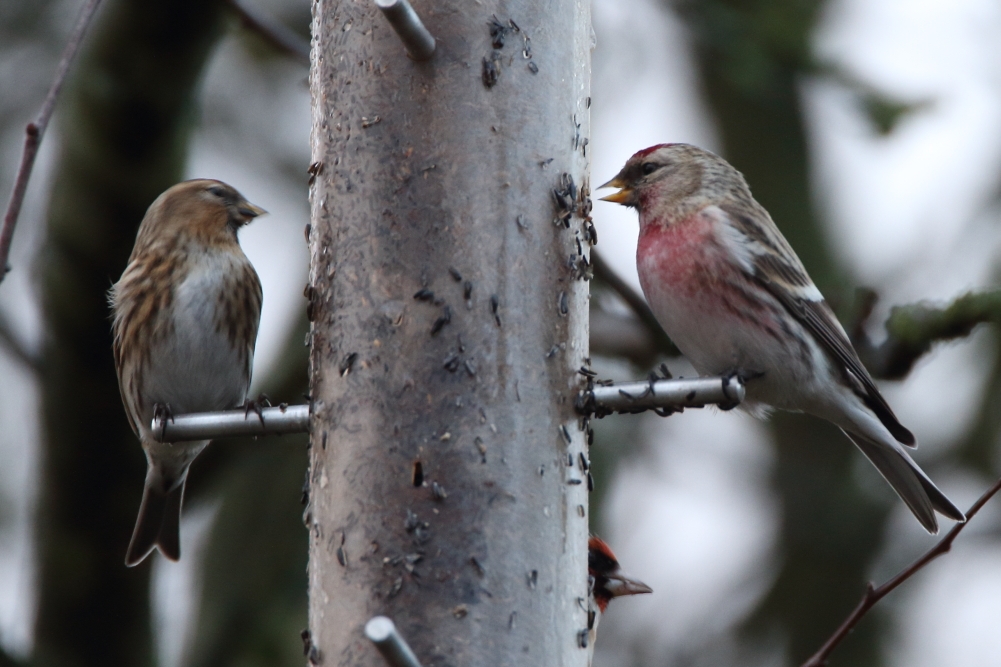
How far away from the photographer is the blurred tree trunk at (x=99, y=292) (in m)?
4.23

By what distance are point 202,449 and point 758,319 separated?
1858mm

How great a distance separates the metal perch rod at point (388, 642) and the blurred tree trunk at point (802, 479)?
4.48 meters

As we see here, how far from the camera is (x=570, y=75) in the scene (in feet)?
9.73

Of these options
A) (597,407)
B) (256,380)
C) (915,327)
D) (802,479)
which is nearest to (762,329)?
(915,327)

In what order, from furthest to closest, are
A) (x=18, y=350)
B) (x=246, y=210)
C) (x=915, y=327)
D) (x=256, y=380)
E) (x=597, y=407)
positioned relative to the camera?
(x=256, y=380) → (x=246, y=210) → (x=18, y=350) → (x=915, y=327) → (x=597, y=407)

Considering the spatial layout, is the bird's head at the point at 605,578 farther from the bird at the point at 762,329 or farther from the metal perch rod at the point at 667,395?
the metal perch rod at the point at 667,395

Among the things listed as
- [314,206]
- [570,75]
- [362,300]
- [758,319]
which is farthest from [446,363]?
[758,319]

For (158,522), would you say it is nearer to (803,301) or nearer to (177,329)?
(177,329)

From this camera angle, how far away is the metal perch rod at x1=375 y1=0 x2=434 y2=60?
246cm

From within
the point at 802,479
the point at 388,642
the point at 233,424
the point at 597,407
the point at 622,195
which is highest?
the point at 622,195

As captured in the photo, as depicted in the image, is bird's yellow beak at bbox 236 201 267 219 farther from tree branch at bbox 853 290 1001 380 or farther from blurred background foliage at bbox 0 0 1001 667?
tree branch at bbox 853 290 1001 380

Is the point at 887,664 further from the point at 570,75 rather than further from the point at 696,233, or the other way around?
the point at 570,75

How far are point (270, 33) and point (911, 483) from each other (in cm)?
240

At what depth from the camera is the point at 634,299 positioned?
430cm
